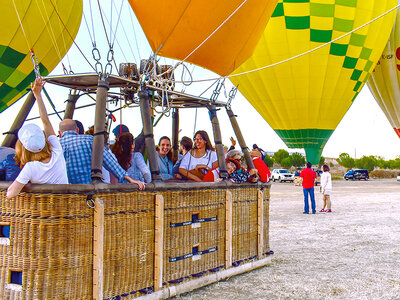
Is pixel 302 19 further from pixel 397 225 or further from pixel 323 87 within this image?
pixel 397 225

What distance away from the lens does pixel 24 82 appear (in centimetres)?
1213

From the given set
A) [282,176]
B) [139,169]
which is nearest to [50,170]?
[139,169]

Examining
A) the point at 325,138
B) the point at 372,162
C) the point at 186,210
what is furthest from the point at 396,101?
the point at 372,162

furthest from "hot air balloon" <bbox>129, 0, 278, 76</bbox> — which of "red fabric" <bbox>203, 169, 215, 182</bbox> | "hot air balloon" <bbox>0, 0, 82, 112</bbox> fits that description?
"hot air balloon" <bbox>0, 0, 82, 112</bbox>

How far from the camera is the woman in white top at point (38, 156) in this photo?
10.4 feet

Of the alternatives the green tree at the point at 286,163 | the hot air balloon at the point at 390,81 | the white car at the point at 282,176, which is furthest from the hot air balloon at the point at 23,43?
the green tree at the point at 286,163

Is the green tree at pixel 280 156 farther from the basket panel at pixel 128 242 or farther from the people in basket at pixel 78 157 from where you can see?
the people in basket at pixel 78 157

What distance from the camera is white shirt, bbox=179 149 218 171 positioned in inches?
217

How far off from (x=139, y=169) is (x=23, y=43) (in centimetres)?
883

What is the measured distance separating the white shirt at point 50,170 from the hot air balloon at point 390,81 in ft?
67.8

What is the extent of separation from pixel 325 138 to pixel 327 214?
1011 cm

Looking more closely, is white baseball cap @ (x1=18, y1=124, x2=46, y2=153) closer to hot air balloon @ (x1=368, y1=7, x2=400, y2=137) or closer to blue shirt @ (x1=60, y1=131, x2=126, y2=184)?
blue shirt @ (x1=60, y1=131, x2=126, y2=184)

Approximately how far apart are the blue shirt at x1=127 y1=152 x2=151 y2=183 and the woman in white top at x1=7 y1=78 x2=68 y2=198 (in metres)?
1.07

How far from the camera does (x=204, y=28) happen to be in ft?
18.8
